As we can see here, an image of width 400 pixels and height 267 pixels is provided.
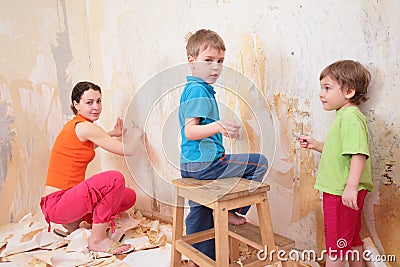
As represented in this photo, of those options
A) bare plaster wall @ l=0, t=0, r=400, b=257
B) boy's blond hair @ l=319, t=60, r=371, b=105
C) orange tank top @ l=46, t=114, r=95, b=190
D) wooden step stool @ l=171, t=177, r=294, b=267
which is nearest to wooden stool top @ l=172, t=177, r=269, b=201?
wooden step stool @ l=171, t=177, r=294, b=267

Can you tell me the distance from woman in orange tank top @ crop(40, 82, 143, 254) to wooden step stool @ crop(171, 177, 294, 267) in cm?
40

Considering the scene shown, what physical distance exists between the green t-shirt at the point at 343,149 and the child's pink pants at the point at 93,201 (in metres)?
0.89

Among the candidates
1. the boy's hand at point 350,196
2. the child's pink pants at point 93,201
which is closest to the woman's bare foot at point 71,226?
the child's pink pants at point 93,201

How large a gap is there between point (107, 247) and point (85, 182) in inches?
11.7

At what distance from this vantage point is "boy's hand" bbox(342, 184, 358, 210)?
1.18 meters

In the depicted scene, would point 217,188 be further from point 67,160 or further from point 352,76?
point 67,160

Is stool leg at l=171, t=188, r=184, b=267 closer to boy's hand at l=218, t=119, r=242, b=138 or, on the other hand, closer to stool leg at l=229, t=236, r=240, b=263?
stool leg at l=229, t=236, r=240, b=263

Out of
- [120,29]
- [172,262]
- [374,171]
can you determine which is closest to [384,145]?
[374,171]

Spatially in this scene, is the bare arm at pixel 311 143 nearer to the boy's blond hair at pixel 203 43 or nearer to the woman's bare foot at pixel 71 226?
the boy's blond hair at pixel 203 43

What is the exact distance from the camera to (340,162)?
4.06ft

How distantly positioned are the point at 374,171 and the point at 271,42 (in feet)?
1.96

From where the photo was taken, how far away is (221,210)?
1228 mm

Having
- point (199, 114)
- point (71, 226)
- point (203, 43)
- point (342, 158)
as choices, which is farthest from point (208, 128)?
point (71, 226)

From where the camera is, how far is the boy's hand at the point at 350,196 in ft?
3.87
